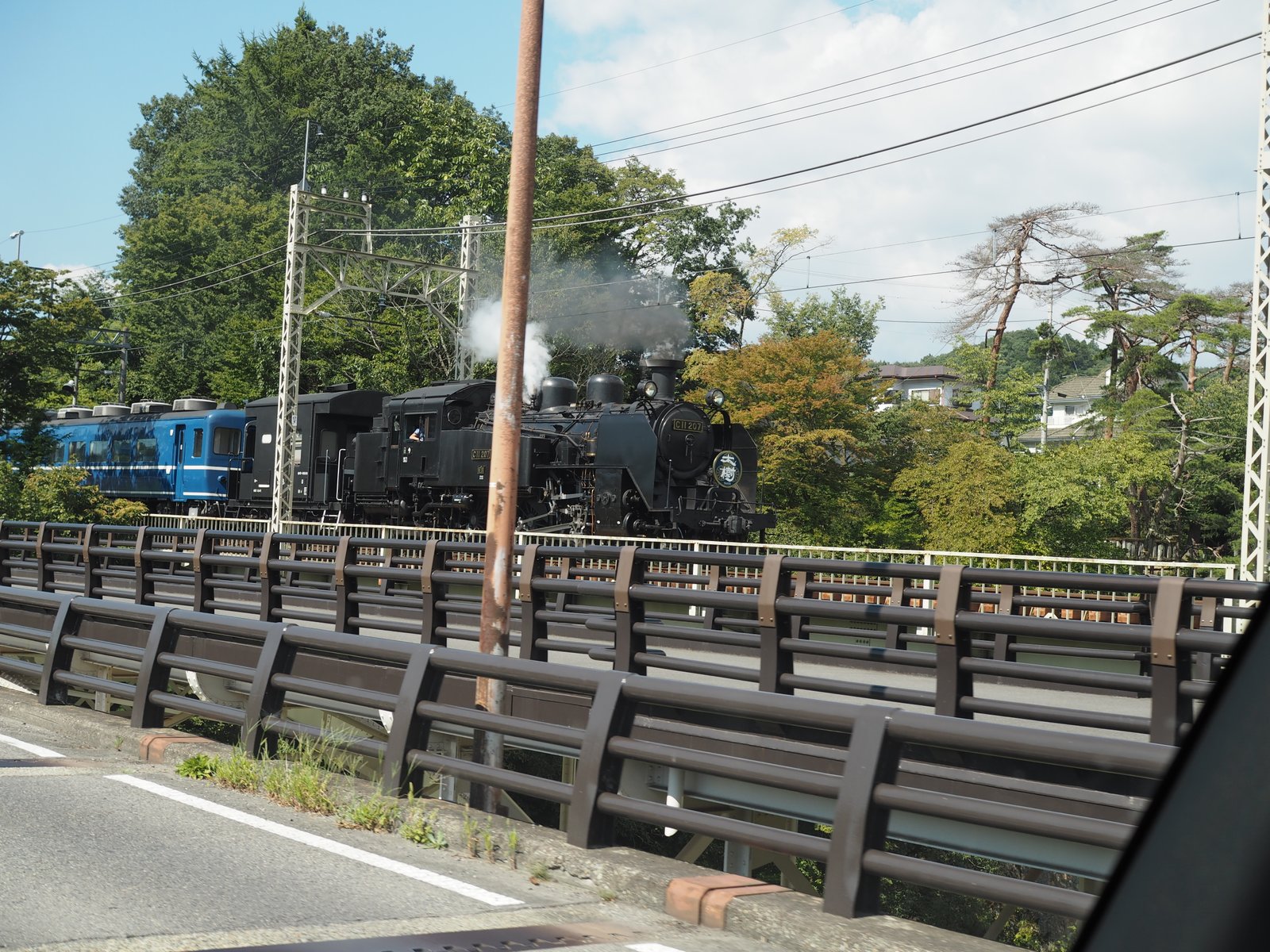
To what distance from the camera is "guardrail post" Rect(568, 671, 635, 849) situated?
6875 mm

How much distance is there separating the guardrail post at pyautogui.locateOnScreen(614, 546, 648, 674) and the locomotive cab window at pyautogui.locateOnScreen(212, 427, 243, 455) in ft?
94.6

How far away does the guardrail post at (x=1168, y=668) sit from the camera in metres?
8.27

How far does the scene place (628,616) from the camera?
11.6 m

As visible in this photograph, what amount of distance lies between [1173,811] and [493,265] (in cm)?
5785

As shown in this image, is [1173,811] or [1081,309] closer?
[1173,811]

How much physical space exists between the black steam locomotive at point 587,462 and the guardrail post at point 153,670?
15075 mm

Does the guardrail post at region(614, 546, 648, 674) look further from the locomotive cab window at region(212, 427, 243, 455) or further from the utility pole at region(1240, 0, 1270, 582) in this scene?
the locomotive cab window at region(212, 427, 243, 455)

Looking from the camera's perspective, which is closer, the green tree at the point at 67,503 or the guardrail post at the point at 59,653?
the guardrail post at the point at 59,653

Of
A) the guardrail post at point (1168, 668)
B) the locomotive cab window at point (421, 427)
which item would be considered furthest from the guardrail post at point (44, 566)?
the guardrail post at point (1168, 668)

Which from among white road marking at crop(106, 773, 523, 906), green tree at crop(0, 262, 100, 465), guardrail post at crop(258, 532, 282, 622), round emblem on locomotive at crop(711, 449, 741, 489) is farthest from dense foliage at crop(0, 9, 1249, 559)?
white road marking at crop(106, 773, 523, 906)

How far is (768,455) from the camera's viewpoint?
4425 cm

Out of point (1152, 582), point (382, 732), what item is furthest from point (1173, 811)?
point (382, 732)

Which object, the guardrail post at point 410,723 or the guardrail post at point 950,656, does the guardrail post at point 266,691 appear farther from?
the guardrail post at point 950,656

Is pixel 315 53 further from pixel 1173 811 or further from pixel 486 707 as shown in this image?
pixel 1173 811
